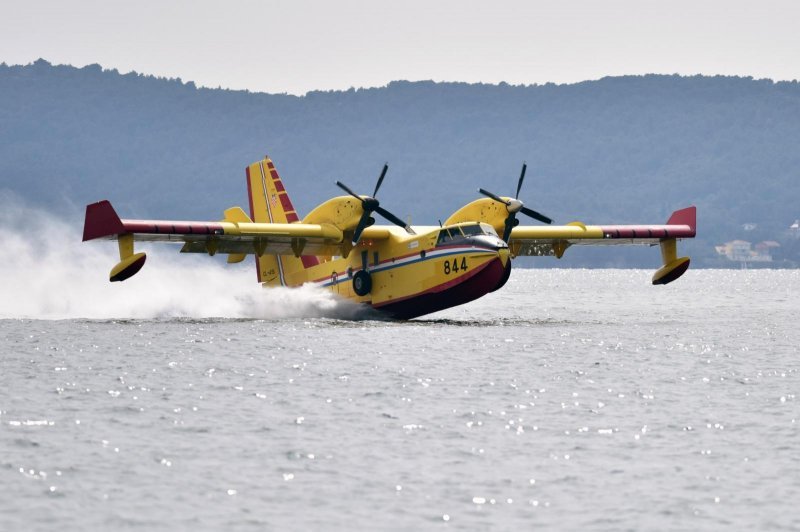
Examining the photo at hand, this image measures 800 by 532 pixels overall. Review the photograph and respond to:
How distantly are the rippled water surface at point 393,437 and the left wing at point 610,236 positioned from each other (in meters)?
13.8

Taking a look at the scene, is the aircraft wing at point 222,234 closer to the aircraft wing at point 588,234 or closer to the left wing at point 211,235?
the left wing at point 211,235

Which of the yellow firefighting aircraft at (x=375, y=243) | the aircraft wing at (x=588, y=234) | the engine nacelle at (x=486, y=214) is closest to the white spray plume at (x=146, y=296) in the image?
the yellow firefighting aircraft at (x=375, y=243)

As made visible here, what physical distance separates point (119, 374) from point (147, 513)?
14.4m

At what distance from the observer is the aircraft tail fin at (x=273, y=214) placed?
5156 centimetres

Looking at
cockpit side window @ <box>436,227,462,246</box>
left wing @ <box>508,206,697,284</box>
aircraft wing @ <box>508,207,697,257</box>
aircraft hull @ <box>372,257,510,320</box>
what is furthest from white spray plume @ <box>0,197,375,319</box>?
left wing @ <box>508,206,697,284</box>

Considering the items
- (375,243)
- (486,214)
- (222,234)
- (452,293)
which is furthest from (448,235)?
(222,234)

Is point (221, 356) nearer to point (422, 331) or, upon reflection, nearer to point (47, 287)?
point (422, 331)

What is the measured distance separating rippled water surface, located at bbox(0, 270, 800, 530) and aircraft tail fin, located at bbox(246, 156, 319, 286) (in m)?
14.1

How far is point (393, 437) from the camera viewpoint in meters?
20.2

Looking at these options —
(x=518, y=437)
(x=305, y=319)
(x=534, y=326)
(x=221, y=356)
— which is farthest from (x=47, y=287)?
(x=518, y=437)

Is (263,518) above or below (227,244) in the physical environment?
below

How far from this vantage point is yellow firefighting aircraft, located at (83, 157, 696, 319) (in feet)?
140

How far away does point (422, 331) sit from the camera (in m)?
43.7

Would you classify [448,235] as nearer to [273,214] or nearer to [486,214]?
[486,214]
